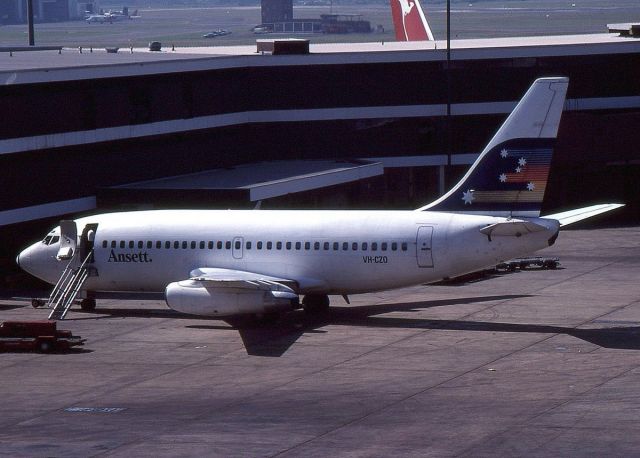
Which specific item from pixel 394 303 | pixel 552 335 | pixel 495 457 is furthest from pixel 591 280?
pixel 495 457

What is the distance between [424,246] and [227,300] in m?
7.58

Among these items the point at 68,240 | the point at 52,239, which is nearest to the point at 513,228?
the point at 68,240

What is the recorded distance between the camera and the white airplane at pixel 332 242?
169ft

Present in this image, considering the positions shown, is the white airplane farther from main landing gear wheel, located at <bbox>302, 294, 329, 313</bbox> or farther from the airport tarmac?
the airport tarmac

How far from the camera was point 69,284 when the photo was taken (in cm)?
5744

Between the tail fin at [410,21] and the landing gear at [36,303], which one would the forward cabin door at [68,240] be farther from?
the tail fin at [410,21]

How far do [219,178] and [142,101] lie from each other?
5.99m

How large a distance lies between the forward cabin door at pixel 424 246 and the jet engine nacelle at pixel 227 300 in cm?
488

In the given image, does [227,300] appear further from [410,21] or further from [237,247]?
[410,21]

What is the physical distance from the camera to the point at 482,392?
1649 inches

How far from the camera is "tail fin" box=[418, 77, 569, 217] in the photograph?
169 feet

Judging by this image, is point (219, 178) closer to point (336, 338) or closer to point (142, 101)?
point (142, 101)

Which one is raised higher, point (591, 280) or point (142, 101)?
point (142, 101)

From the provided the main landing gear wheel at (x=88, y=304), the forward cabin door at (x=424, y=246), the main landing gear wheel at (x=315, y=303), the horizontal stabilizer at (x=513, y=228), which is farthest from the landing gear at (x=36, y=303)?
the horizontal stabilizer at (x=513, y=228)
